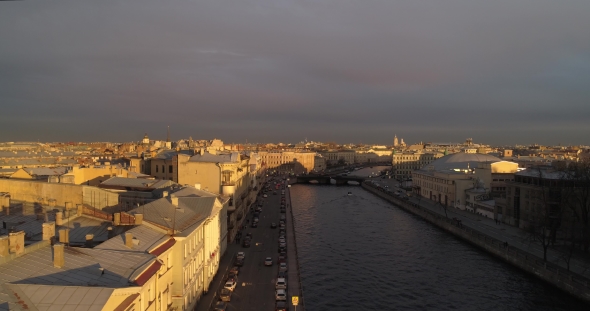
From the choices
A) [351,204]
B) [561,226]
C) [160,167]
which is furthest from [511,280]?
[351,204]

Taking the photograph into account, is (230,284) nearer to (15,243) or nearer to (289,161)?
(15,243)

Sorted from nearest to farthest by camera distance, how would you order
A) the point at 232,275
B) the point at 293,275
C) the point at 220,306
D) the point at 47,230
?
the point at 47,230 → the point at 220,306 → the point at 232,275 → the point at 293,275

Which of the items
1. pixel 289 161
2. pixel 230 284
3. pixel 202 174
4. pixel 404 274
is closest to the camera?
pixel 230 284

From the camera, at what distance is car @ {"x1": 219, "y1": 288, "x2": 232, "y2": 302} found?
53.2 ft

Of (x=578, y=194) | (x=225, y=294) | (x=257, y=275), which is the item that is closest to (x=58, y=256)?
(x=225, y=294)

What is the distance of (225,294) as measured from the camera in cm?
1652

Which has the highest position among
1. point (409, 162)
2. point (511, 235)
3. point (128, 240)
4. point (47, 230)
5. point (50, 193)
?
point (47, 230)

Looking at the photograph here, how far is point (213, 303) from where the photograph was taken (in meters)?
16.0

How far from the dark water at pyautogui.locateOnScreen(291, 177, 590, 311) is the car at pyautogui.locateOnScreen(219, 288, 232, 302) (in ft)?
10.2

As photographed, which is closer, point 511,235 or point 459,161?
point 511,235

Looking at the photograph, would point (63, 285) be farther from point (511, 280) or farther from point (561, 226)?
point (561, 226)

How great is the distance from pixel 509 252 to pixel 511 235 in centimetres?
487

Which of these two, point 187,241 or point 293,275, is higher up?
point 187,241

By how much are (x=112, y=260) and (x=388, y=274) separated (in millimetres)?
15337
